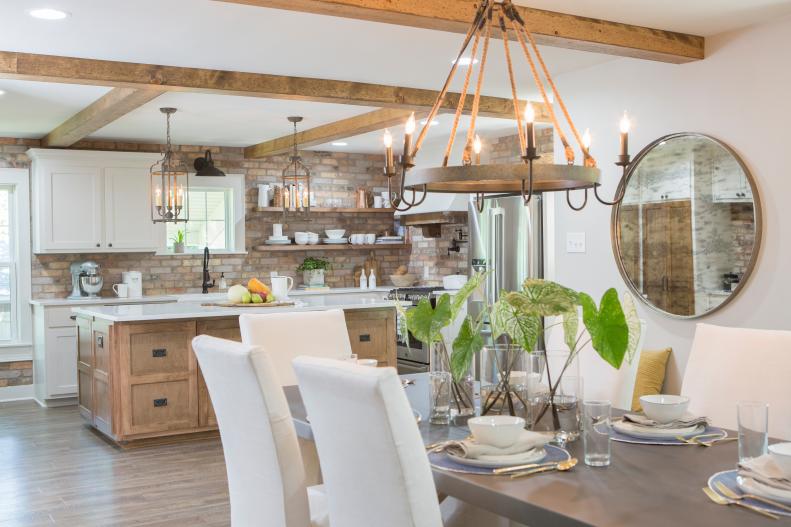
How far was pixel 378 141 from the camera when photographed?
855 centimetres

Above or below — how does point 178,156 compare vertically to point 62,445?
above

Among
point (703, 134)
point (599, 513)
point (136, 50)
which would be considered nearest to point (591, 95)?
point (703, 134)

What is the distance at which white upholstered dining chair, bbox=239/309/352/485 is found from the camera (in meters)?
3.57

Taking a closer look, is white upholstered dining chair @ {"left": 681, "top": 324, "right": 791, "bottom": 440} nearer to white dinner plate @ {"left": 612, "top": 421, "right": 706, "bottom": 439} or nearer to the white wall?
white dinner plate @ {"left": 612, "top": 421, "right": 706, "bottom": 439}

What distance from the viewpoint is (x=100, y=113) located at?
606cm

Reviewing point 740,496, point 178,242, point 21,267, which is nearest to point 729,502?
point 740,496

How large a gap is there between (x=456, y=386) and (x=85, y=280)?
593 cm

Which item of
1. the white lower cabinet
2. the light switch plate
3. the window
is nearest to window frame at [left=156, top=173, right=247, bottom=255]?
the window

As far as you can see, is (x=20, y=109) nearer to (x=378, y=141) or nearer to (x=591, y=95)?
(x=378, y=141)

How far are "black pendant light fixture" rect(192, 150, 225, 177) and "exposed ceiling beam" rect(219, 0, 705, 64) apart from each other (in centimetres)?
490

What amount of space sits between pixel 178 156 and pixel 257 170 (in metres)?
0.82

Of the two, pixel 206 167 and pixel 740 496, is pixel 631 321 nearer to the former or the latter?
pixel 740 496

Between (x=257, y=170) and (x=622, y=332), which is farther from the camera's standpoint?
(x=257, y=170)

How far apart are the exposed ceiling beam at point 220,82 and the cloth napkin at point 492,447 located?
338cm
